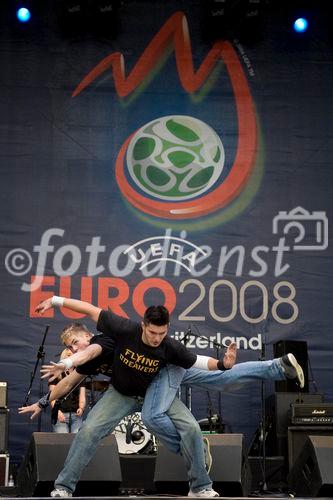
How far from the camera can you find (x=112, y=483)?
8.05 metres

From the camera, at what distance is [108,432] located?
7.70 meters

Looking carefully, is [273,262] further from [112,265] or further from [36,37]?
[36,37]

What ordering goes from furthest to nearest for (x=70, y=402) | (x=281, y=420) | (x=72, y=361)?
1. (x=281, y=420)
2. (x=70, y=402)
3. (x=72, y=361)

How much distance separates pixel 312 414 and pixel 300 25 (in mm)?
5197

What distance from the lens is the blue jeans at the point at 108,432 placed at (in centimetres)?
752

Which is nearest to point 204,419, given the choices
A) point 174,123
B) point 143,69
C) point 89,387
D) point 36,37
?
point 89,387

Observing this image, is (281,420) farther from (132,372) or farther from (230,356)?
(132,372)

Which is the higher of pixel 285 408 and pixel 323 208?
pixel 323 208

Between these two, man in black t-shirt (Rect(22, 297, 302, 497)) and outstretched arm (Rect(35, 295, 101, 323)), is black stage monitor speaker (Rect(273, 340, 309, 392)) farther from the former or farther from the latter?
outstretched arm (Rect(35, 295, 101, 323))

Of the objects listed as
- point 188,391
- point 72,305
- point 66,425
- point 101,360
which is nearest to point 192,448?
point 101,360

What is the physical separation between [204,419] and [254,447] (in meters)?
0.65

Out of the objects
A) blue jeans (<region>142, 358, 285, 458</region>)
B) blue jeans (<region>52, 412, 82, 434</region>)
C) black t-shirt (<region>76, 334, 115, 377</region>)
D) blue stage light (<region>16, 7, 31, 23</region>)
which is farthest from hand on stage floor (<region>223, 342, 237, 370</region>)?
blue stage light (<region>16, 7, 31, 23</region>)

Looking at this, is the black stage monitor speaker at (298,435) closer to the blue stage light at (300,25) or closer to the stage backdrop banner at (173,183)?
the stage backdrop banner at (173,183)

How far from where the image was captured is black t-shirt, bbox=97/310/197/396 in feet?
24.8
